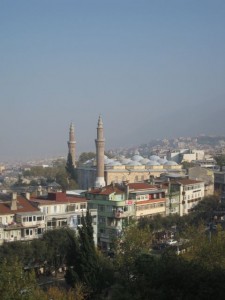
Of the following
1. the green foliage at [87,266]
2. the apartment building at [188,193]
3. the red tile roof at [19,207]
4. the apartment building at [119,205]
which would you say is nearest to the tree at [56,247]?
the red tile roof at [19,207]

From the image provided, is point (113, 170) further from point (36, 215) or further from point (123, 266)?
point (123, 266)

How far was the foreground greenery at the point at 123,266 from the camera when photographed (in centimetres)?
1392

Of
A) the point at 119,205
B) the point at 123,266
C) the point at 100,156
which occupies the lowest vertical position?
the point at 123,266

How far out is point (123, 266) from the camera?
21641 millimetres

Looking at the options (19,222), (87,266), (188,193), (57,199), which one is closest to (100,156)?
(188,193)

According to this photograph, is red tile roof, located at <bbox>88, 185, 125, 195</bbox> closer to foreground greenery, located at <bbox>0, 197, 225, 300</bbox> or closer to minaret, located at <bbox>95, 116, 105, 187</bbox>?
foreground greenery, located at <bbox>0, 197, 225, 300</bbox>

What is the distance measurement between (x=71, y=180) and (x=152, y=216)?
24054mm

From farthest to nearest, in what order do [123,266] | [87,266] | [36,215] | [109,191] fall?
1. [109,191]
2. [36,215]
3. [123,266]
4. [87,266]

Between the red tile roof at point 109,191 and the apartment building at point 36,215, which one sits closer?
the apartment building at point 36,215

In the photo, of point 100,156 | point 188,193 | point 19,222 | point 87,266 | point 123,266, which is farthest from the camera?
point 100,156

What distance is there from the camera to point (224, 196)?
48750 mm

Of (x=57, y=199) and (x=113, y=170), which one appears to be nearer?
(x=57, y=199)

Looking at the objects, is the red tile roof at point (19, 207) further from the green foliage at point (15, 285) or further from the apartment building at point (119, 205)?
the green foliage at point (15, 285)

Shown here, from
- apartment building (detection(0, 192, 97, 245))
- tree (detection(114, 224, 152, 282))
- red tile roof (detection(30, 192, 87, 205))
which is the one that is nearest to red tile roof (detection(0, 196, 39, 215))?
apartment building (detection(0, 192, 97, 245))
